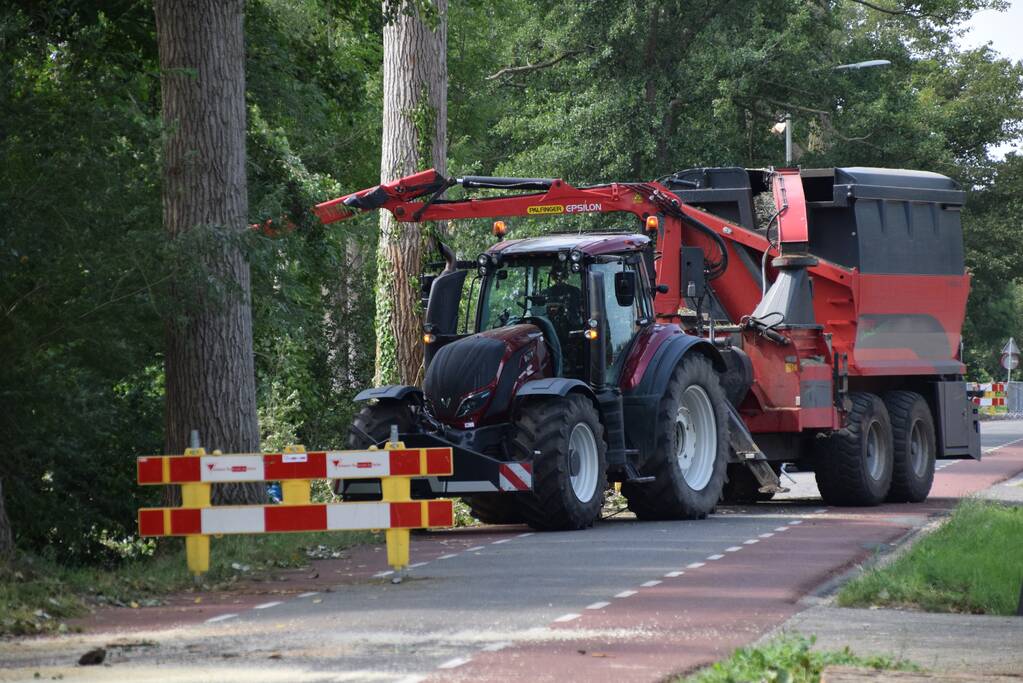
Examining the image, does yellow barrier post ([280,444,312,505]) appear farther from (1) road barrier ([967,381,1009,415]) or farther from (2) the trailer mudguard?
(1) road barrier ([967,381,1009,415])

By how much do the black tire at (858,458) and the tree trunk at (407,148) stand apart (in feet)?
18.2

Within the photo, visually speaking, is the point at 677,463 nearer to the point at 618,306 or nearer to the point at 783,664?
the point at 618,306

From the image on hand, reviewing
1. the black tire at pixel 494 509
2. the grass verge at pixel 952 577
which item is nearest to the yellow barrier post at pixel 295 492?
the grass verge at pixel 952 577

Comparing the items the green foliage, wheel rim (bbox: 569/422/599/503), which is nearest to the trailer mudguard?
wheel rim (bbox: 569/422/599/503)

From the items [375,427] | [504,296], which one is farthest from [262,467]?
[504,296]

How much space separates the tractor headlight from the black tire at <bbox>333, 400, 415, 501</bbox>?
1.76 ft

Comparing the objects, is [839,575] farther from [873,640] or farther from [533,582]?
[873,640]

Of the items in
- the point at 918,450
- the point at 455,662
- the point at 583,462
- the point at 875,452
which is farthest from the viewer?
the point at 918,450

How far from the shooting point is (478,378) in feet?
54.9

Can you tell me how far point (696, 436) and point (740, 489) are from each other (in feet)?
11.0

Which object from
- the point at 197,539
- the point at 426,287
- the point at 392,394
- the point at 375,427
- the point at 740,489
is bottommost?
the point at 740,489

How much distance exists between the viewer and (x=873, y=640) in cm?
984

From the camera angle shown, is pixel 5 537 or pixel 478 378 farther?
pixel 478 378

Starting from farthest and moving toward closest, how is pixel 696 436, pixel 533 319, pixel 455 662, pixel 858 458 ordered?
1. pixel 858 458
2. pixel 696 436
3. pixel 533 319
4. pixel 455 662
